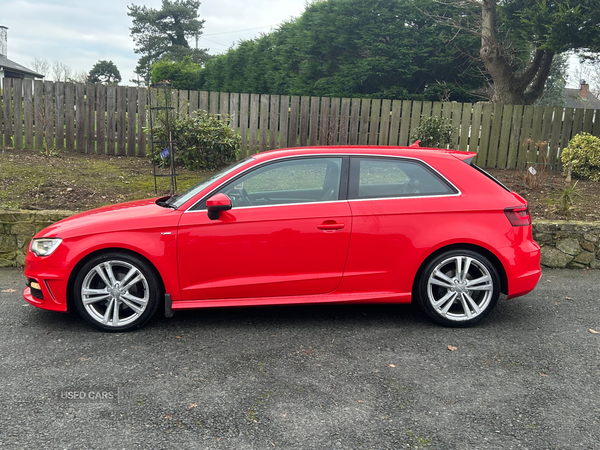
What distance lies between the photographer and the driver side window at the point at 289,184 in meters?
4.60

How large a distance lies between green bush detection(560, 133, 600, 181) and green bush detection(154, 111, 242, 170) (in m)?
6.77

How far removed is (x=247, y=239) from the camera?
174 inches

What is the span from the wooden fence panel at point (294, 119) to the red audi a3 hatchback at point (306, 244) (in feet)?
24.3

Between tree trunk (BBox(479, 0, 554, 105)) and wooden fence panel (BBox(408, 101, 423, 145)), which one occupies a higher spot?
tree trunk (BBox(479, 0, 554, 105))

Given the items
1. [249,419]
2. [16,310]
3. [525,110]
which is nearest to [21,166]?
[16,310]

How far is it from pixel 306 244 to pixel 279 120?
26.4 ft

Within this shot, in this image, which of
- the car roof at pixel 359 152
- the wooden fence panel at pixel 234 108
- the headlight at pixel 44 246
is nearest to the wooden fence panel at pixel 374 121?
the wooden fence panel at pixel 234 108

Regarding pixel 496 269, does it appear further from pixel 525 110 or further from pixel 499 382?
pixel 525 110

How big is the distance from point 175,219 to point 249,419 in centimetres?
192

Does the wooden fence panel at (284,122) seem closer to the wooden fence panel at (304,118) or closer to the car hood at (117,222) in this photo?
the wooden fence panel at (304,118)

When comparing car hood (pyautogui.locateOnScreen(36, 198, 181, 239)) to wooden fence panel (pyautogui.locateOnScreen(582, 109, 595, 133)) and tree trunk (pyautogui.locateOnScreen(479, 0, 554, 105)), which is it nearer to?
wooden fence panel (pyautogui.locateOnScreen(582, 109, 595, 133))

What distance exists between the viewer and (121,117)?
1177 centimetres

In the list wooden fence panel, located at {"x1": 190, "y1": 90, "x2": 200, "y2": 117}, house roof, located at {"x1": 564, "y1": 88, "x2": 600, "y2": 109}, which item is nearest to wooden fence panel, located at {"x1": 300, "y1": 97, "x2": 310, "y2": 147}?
wooden fence panel, located at {"x1": 190, "y1": 90, "x2": 200, "y2": 117}

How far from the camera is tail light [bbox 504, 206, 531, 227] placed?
466 centimetres
